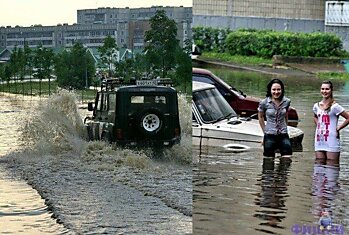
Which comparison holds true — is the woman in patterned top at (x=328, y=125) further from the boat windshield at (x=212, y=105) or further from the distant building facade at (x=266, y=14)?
the boat windshield at (x=212, y=105)

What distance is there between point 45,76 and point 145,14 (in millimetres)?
436

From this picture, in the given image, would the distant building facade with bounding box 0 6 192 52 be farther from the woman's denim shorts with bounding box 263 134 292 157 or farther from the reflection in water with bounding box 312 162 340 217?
the reflection in water with bounding box 312 162 340 217

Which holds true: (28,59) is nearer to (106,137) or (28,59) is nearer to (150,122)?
(106,137)

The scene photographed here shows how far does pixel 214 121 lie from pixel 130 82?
13.7 inches

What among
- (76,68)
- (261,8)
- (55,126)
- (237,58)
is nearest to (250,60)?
(237,58)

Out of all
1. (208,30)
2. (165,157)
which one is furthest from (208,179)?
(208,30)

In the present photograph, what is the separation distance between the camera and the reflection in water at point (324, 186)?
11.4 feet

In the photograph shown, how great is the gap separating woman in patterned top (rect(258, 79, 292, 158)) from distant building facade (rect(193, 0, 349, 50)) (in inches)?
8.8

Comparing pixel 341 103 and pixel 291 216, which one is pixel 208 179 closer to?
pixel 291 216

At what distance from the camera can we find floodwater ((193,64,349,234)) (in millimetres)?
3359

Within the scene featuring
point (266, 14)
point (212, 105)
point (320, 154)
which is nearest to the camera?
point (212, 105)

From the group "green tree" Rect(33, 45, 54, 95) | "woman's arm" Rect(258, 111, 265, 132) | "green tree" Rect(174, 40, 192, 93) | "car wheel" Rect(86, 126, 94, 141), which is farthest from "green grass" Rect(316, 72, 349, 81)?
"green tree" Rect(33, 45, 54, 95)

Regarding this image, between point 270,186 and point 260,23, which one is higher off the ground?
point 260,23

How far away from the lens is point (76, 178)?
11.7 ft
